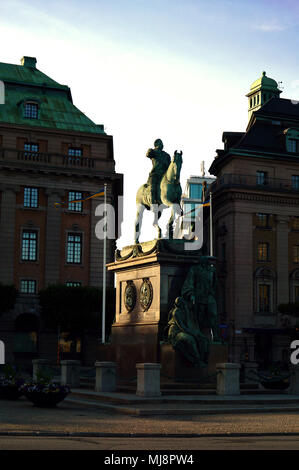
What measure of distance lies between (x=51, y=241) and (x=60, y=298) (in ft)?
21.9

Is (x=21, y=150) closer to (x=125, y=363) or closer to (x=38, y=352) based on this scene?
(x=38, y=352)

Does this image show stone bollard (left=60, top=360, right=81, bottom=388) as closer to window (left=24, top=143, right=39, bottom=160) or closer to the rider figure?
the rider figure

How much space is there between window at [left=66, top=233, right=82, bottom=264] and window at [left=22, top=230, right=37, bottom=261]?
2885 mm

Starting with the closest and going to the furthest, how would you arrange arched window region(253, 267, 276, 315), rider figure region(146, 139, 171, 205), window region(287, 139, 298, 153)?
rider figure region(146, 139, 171, 205) < arched window region(253, 267, 276, 315) < window region(287, 139, 298, 153)

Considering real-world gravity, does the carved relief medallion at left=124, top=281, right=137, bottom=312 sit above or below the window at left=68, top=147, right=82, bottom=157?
below

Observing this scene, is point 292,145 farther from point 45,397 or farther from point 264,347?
point 45,397

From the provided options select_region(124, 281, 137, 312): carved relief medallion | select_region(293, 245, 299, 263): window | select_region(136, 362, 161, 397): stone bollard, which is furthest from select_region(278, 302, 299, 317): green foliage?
select_region(136, 362, 161, 397): stone bollard

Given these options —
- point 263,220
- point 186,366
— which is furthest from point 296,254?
point 186,366

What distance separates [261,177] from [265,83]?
19.7 m

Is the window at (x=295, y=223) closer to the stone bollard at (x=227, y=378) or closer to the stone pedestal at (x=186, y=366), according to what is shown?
the stone pedestal at (x=186, y=366)

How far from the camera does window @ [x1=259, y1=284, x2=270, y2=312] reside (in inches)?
2842

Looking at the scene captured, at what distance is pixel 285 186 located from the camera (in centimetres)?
7419

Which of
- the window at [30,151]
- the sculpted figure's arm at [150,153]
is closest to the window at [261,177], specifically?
the window at [30,151]
